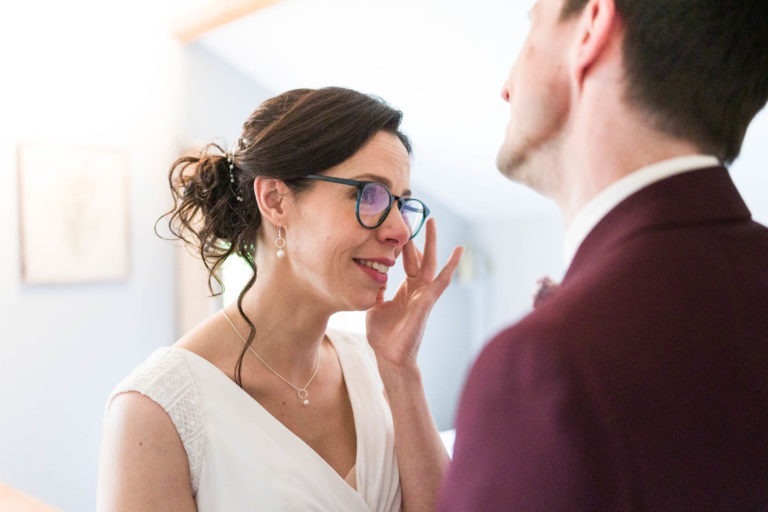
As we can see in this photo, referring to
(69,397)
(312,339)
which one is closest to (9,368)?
(69,397)

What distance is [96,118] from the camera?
301cm

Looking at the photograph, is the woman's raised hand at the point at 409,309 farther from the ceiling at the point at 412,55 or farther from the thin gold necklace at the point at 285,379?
the ceiling at the point at 412,55

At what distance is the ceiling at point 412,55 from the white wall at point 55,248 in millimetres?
441

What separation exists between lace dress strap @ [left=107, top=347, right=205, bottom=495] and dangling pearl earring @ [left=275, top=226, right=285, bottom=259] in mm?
295

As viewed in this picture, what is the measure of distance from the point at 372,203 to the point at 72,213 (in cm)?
212

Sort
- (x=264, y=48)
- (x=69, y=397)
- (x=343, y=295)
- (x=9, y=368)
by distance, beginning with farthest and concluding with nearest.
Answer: (x=264, y=48)
(x=69, y=397)
(x=9, y=368)
(x=343, y=295)

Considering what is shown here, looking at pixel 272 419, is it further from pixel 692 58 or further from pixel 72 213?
pixel 72 213

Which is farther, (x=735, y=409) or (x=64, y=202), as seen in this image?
(x=64, y=202)

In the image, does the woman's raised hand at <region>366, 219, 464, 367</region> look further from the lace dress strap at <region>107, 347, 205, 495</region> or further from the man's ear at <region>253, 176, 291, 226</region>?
the lace dress strap at <region>107, 347, 205, 495</region>

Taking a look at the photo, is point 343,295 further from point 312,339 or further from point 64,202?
point 64,202

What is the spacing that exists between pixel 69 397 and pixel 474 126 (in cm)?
231

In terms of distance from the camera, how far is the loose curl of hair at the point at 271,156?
133 cm

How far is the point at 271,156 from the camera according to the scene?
1.34 m

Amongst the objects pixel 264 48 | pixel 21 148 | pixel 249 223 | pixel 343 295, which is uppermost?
pixel 264 48
